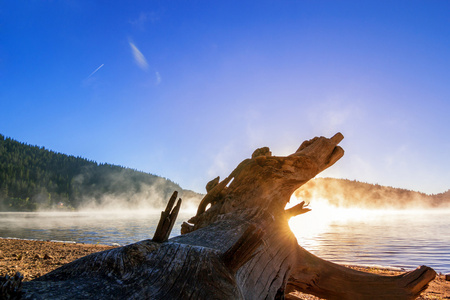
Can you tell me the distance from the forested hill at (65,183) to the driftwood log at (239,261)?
304 ft

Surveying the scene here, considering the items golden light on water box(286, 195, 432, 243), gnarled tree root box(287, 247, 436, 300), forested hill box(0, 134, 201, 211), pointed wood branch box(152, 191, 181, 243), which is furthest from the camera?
forested hill box(0, 134, 201, 211)

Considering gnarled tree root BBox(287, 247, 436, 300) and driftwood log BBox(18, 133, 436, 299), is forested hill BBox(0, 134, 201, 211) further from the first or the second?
gnarled tree root BBox(287, 247, 436, 300)

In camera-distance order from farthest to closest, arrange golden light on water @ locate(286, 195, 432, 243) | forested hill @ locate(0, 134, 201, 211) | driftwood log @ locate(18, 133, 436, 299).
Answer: forested hill @ locate(0, 134, 201, 211) → golden light on water @ locate(286, 195, 432, 243) → driftwood log @ locate(18, 133, 436, 299)

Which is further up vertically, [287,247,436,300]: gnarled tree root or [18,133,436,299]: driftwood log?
[18,133,436,299]: driftwood log

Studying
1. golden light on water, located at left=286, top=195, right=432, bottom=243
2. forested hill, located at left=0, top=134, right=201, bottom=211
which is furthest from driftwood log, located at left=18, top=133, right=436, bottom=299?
forested hill, located at left=0, top=134, right=201, bottom=211

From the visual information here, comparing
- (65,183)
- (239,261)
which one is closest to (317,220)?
(239,261)

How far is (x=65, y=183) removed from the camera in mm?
103000

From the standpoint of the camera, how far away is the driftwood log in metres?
1.48

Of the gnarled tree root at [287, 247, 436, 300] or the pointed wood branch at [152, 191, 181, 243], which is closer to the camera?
the pointed wood branch at [152, 191, 181, 243]

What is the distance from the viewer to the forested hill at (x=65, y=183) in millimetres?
86312

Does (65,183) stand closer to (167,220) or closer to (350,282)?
(350,282)

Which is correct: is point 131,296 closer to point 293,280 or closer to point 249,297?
point 249,297

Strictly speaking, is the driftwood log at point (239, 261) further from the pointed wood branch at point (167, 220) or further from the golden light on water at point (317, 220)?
the golden light on water at point (317, 220)

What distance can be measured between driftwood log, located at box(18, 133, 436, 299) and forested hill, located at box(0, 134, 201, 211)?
9281 cm
